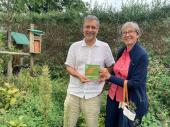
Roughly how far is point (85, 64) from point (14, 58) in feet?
15.8

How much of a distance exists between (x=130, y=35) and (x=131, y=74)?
481 mm

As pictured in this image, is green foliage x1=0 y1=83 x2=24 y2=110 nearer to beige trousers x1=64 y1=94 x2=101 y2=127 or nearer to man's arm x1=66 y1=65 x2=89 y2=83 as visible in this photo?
beige trousers x1=64 y1=94 x2=101 y2=127

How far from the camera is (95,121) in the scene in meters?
5.46

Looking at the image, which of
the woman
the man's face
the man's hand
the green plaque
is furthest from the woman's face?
the man's hand

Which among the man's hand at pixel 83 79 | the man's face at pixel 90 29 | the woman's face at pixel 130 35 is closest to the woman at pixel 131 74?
the woman's face at pixel 130 35

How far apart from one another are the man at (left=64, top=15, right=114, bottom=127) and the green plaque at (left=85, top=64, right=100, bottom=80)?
0.23 feet

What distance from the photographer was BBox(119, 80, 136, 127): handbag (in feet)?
16.1

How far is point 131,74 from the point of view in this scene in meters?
4.89

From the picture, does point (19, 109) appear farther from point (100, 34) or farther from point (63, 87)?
point (100, 34)

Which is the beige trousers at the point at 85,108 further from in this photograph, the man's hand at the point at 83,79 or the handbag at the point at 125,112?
the handbag at the point at 125,112

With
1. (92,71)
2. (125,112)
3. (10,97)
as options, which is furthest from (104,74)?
(10,97)

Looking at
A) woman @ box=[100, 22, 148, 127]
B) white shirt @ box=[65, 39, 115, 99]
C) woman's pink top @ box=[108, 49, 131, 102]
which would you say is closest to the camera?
woman @ box=[100, 22, 148, 127]

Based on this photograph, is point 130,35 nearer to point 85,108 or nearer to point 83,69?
point 83,69

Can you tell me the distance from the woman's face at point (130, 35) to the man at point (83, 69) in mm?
455
